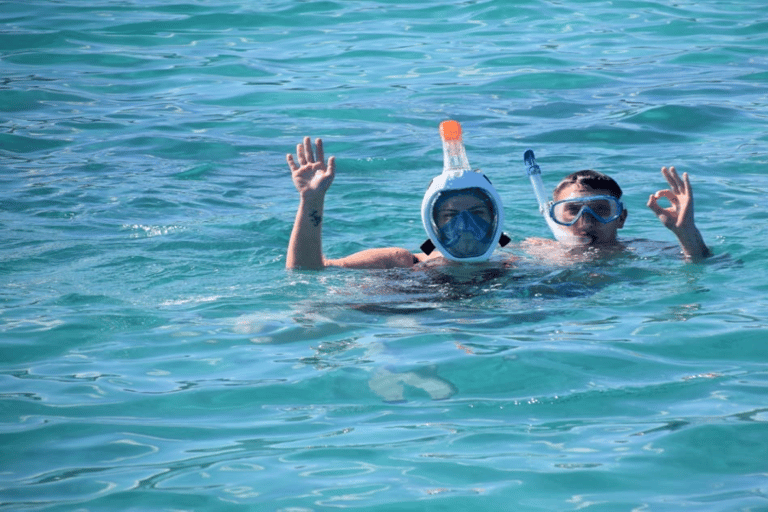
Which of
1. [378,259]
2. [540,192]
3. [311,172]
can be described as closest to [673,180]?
[540,192]

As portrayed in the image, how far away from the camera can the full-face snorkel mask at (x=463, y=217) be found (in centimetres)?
539

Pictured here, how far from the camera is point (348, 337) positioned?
15.6ft

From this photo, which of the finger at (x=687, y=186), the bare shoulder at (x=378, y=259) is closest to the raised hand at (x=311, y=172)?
the bare shoulder at (x=378, y=259)

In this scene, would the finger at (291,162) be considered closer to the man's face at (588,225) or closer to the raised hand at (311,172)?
the raised hand at (311,172)

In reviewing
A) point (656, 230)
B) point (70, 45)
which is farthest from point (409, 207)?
point (70, 45)

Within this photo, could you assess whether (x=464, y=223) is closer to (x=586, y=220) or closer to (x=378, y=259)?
(x=378, y=259)

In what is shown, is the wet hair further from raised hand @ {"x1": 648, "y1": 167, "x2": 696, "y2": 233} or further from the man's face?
raised hand @ {"x1": 648, "y1": 167, "x2": 696, "y2": 233}

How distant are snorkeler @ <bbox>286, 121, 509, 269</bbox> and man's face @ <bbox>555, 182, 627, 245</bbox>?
0.78 m

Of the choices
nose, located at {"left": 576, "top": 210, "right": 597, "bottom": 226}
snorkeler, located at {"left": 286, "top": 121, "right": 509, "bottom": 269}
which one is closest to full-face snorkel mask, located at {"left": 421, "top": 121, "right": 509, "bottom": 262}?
snorkeler, located at {"left": 286, "top": 121, "right": 509, "bottom": 269}

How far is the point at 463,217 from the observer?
538cm

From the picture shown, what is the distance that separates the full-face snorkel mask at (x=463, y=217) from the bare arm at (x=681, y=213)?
93 cm

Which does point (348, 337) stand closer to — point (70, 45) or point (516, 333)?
point (516, 333)

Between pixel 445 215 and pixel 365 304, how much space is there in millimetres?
677

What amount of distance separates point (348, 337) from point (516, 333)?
2.65ft
